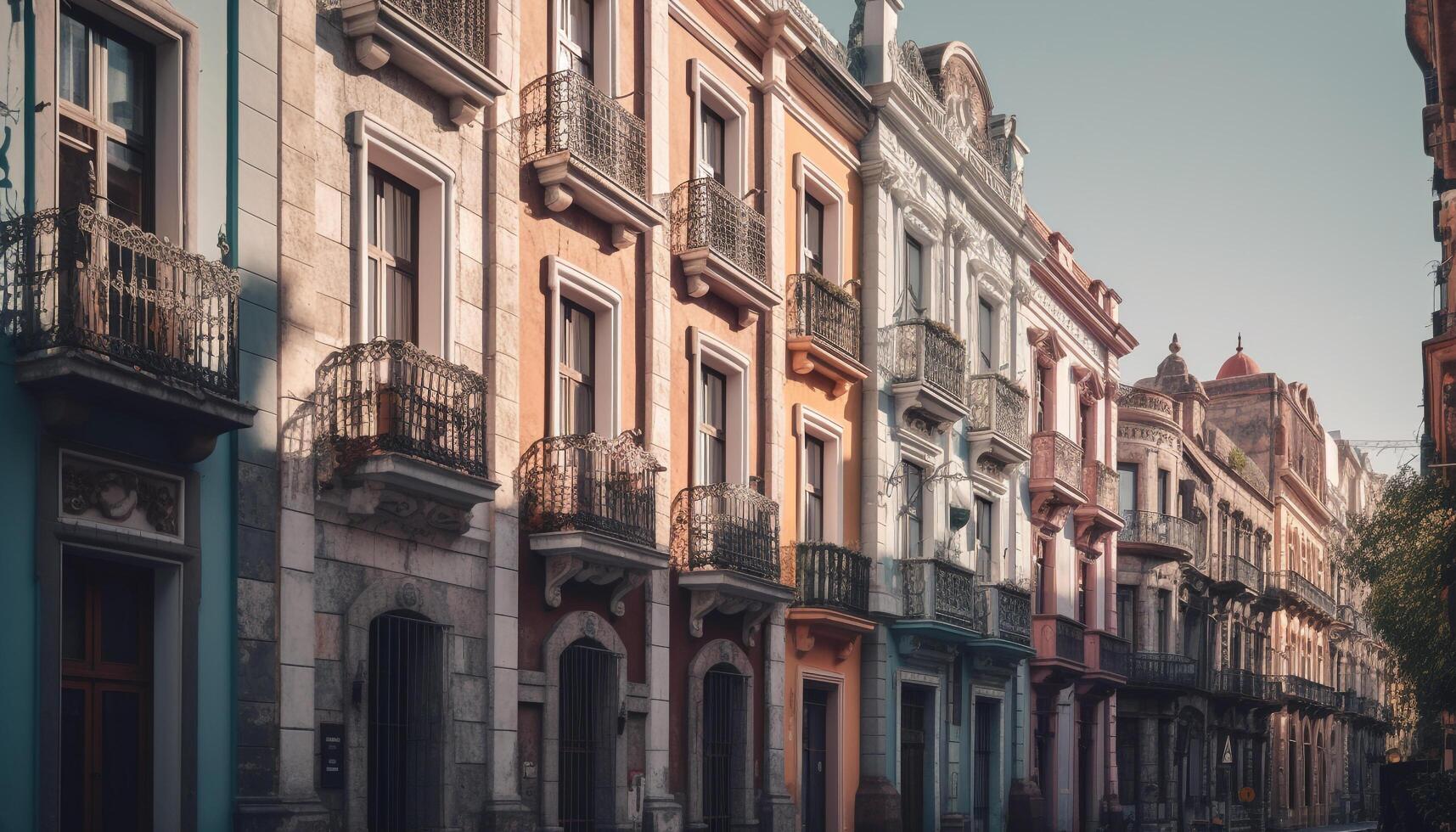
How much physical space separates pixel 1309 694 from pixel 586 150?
175 ft

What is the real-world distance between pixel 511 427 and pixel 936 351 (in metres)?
12.0

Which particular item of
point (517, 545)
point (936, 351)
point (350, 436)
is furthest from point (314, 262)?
point (936, 351)

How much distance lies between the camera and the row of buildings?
11922mm

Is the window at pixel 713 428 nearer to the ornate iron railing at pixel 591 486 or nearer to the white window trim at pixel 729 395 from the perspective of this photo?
the white window trim at pixel 729 395

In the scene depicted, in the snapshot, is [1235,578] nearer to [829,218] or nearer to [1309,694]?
[1309,694]

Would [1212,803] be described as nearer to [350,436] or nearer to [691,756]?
[691,756]

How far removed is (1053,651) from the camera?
34.1 m

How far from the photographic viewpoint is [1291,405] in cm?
6581

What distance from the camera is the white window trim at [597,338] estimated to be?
18.2 meters

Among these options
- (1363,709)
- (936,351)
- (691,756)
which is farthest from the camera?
(1363,709)

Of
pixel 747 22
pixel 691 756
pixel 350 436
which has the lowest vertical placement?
pixel 691 756

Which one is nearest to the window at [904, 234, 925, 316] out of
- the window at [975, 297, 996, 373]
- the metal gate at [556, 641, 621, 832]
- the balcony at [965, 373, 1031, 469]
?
the balcony at [965, 373, 1031, 469]

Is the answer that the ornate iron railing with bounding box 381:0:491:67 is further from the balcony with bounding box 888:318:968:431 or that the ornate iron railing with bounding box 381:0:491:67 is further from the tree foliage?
the tree foliage

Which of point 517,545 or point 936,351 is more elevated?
point 936,351
